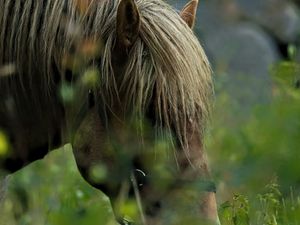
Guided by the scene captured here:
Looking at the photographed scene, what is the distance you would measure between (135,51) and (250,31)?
7.61 m

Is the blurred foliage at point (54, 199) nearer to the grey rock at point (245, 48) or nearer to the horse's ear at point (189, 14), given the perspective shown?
the horse's ear at point (189, 14)

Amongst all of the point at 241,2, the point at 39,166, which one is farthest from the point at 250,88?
the point at 39,166

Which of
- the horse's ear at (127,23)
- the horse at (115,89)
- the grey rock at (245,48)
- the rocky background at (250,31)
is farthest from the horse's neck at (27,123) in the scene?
the grey rock at (245,48)

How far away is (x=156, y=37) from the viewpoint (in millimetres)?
3789

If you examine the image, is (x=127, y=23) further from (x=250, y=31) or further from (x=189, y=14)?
(x=250, y=31)

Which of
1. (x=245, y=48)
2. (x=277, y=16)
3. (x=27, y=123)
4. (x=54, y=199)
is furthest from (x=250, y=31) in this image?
(x=54, y=199)

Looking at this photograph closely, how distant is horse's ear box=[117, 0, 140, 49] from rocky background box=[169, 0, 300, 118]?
6.56 metres

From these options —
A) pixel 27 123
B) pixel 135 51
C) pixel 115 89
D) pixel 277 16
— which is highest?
pixel 135 51

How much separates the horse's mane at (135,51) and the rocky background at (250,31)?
6478 mm

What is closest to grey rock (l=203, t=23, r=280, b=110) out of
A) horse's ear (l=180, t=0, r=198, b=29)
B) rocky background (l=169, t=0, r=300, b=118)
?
rocky background (l=169, t=0, r=300, b=118)

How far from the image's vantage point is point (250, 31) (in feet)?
37.1

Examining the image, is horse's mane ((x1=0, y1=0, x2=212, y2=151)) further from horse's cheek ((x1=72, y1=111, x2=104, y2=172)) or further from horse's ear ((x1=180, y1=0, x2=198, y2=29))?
horse's ear ((x1=180, y1=0, x2=198, y2=29))

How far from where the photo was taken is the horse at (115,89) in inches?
146

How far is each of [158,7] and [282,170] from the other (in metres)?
1.39
